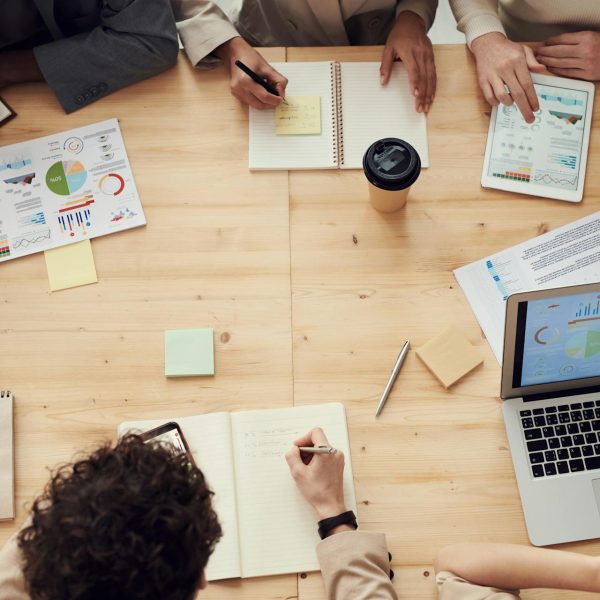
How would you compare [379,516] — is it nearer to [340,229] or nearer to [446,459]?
[446,459]

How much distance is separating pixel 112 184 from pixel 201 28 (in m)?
0.38

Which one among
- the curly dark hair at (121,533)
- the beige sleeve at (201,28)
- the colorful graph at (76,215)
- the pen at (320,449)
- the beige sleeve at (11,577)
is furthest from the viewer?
the beige sleeve at (201,28)

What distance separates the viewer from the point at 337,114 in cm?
131

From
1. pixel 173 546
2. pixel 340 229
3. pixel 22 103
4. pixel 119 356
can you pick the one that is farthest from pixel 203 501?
pixel 22 103

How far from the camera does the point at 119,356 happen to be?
1.15 metres

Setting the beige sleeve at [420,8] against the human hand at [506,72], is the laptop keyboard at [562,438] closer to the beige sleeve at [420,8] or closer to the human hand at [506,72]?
the human hand at [506,72]

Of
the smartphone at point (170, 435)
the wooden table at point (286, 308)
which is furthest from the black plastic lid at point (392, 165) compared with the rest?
the smartphone at point (170, 435)

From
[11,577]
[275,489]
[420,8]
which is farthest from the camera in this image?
[420,8]

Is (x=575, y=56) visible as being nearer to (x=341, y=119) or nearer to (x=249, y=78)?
(x=341, y=119)

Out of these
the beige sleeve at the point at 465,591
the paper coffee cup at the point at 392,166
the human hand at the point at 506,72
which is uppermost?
the human hand at the point at 506,72

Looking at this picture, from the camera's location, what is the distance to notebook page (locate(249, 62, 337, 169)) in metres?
1.27

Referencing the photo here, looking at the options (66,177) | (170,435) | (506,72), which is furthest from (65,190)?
(506,72)

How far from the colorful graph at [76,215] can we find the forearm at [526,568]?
33.7 inches

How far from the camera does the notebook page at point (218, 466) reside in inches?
39.4
